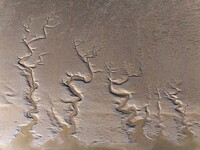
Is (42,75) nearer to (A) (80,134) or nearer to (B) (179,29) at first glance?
(A) (80,134)

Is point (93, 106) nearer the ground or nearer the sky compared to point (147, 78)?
nearer the ground

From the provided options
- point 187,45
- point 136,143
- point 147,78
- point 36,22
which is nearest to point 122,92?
point 147,78

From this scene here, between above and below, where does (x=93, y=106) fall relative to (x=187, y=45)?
below

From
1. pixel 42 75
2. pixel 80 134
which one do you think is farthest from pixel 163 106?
pixel 42 75

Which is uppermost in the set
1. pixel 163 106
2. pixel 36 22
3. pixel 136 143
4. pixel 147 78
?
pixel 36 22

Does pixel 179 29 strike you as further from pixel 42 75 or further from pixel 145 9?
pixel 42 75

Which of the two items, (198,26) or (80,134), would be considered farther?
(80,134)
